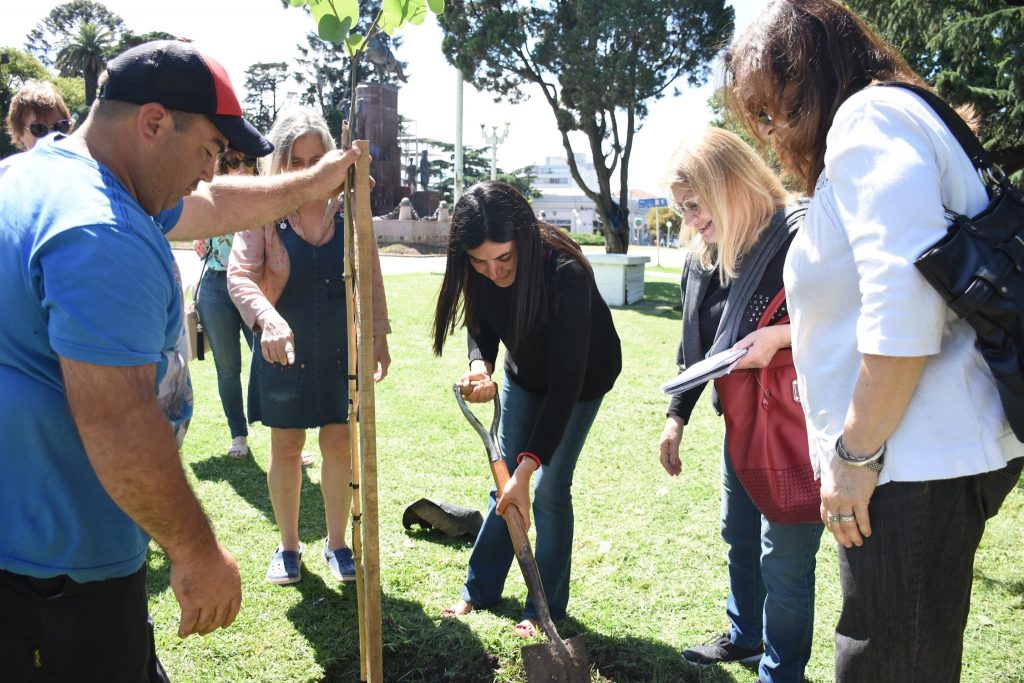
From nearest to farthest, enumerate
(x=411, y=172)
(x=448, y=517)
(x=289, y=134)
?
1. (x=289, y=134)
2. (x=448, y=517)
3. (x=411, y=172)

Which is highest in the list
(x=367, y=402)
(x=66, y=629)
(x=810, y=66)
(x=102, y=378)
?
(x=810, y=66)

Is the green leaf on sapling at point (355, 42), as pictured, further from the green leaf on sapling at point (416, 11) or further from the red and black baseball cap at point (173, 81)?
the red and black baseball cap at point (173, 81)

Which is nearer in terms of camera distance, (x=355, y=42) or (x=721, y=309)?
(x=355, y=42)

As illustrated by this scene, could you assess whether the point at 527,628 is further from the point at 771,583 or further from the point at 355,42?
the point at 355,42

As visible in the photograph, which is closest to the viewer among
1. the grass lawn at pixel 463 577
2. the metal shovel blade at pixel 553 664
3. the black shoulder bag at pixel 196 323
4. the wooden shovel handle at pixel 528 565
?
the metal shovel blade at pixel 553 664

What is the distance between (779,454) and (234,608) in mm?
1525

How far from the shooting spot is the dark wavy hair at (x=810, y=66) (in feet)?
5.40

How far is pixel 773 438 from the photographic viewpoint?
2297 millimetres

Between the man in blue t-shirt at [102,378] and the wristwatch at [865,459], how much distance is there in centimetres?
128

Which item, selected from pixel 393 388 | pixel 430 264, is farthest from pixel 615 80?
pixel 393 388

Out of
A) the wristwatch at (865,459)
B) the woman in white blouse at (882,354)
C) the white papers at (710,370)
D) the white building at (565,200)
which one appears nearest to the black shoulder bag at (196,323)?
the white papers at (710,370)

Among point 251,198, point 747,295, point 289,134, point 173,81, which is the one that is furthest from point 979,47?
point 173,81

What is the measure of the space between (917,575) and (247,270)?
2.71m

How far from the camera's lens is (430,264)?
887 inches
